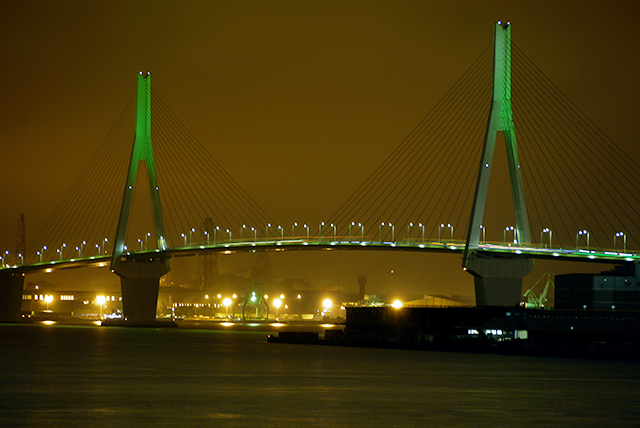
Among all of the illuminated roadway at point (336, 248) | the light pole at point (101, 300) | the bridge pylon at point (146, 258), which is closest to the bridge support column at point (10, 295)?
the illuminated roadway at point (336, 248)

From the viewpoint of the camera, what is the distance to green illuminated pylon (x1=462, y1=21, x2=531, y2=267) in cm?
5562

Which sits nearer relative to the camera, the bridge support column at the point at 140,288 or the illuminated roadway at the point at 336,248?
the illuminated roadway at the point at 336,248

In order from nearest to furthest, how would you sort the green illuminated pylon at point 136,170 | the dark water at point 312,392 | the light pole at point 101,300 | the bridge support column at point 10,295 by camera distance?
the dark water at point 312,392, the green illuminated pylon at point 136,170, the bridge support column at point 10,295, the light pole at point 101,300

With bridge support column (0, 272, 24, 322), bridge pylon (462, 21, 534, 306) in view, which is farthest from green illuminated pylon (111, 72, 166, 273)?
bridge pylon (462, 21, 534, 306)

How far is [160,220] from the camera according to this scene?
77438mm

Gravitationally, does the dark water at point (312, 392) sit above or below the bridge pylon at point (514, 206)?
below

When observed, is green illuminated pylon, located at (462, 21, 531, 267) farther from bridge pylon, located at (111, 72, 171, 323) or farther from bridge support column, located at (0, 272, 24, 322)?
bridge support column, located at (0, 272, 24, 322)

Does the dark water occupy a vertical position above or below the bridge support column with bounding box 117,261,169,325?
below

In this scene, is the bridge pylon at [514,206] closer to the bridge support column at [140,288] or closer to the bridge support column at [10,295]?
the bridge support column at [140,288]

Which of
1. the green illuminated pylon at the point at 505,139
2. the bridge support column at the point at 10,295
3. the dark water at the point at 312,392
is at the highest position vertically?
the green illuminated pylon at the point at 505,139

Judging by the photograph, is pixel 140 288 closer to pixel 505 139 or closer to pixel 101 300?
pixel 505 139

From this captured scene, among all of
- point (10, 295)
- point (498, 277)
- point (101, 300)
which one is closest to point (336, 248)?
point (498, 277)

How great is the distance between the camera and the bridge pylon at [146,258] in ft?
251

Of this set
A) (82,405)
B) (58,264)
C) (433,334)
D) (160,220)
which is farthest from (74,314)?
(82,405)
